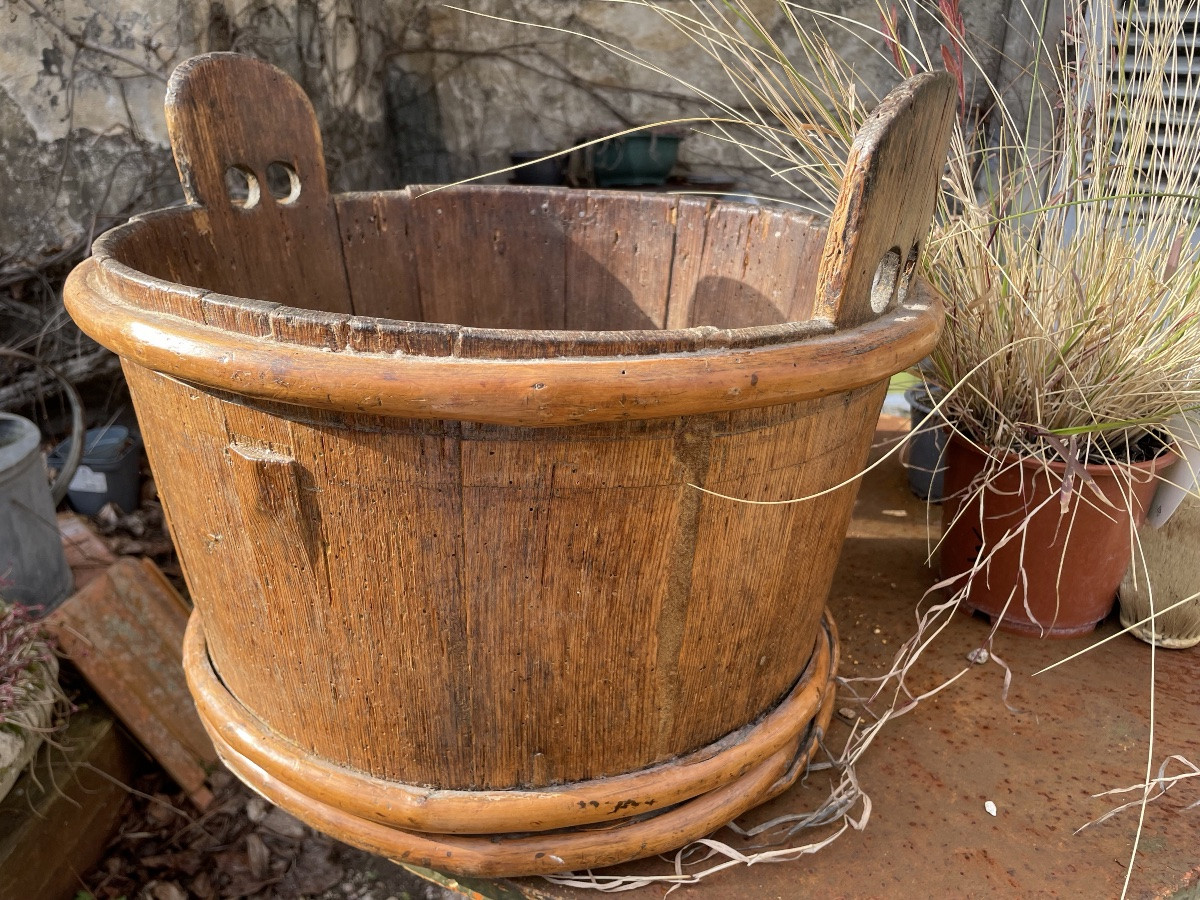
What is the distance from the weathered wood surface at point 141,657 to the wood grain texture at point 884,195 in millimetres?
1861

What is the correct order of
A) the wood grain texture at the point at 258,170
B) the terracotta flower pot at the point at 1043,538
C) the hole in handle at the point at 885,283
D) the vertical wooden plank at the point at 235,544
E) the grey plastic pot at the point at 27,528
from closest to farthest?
the vertical wooden plank at the point at 235,544, the hole in handle at the point at 885,283, the wood grain texture at the point at 258,170, the terracotta flower pot at the point at 1043,538, the grey plastic pot at the point at 27,528

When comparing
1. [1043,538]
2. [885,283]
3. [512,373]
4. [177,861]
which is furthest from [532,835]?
[177,861]

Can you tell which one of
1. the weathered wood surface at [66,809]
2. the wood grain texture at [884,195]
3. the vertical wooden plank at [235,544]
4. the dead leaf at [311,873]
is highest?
the wood grain texture at [884,195]

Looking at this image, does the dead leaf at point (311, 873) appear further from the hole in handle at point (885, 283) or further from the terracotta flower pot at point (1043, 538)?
the hole in handle at point (885, 283)

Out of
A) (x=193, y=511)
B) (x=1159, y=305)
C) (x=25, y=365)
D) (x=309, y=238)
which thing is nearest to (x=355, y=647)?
(x=193, y=511)

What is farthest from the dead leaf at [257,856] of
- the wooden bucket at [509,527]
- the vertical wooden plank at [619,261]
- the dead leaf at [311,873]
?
the vertical wooden plank at [619,261]

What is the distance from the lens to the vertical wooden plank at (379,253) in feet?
4.93

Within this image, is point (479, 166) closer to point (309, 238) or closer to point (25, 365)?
point (25, 365)

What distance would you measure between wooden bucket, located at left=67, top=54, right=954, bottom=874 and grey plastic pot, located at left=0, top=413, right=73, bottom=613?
1.12 metres

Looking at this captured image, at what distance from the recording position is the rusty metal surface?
3.40 ft

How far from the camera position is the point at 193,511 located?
0.95 metres

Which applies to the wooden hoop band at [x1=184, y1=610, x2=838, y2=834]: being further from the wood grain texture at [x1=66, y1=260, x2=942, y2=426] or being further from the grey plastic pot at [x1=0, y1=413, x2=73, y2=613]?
the grey plastic pot at [x1=0, y1=413, x2=73, y2=613]

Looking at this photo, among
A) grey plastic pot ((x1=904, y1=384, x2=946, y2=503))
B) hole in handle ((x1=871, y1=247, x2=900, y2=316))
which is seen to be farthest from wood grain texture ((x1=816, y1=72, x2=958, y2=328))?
grey plastic pot ((x1=904, y1=384, x2=946, y2=503))

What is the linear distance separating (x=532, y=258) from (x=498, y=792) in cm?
100
